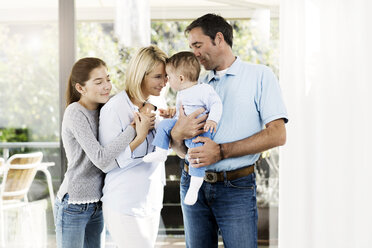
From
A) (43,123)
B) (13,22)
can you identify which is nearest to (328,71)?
(43,123)

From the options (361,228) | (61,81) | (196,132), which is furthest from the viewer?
(61,81)

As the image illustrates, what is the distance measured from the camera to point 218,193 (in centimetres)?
178

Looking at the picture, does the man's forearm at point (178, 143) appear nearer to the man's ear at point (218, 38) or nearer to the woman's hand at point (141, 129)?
the woman's hand at point (141, 129)

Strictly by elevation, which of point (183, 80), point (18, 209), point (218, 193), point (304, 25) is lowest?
point (18, 209)

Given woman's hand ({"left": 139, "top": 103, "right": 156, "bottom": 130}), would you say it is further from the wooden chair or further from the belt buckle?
the wooden chair

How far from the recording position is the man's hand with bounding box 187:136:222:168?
1659mm

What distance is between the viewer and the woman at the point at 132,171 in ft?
5.62

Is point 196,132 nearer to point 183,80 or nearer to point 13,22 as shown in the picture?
point 183,80

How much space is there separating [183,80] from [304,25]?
1.25 m

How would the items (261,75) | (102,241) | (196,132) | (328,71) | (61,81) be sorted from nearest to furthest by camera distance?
1. (196,132)
2. (261,75)
3. (102,241)
4. (328,71)
5. (61,81)

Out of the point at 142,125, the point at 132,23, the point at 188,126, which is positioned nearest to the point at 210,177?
the point at 188,126

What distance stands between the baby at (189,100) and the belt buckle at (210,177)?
8 cm

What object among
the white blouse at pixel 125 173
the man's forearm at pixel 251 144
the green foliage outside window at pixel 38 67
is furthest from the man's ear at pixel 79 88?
the green foliage outside window at pixel 38 67

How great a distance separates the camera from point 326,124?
2545 mm
